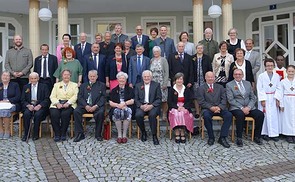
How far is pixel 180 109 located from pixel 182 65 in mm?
1032

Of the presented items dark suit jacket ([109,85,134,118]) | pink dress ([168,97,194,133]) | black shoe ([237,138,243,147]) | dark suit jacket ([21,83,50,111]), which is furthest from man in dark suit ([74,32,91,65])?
black shoe ([237,138,243,147])

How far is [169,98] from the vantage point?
687cm

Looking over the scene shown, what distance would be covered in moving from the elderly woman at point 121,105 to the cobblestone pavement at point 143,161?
1.06 feet

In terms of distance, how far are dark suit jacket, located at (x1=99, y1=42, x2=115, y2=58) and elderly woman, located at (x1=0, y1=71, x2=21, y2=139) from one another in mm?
1946

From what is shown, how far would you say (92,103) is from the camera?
701cm

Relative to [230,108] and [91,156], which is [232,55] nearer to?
[230,108]

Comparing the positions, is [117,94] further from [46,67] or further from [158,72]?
[46,67]

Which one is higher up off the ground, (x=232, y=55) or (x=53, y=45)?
(x=53, y=45)

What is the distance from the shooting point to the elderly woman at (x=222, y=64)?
7219mm

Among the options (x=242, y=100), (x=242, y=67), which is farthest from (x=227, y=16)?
(x=242, y=100)

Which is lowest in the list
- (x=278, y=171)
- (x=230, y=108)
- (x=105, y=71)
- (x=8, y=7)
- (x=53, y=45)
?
(x=278, y=171)

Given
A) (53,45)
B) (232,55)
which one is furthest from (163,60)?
(53,45)

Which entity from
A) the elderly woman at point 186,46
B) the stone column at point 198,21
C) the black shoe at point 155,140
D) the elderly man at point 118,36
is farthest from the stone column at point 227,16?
the black shoe at point 155,140

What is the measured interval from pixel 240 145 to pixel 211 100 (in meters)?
A: 1.01
